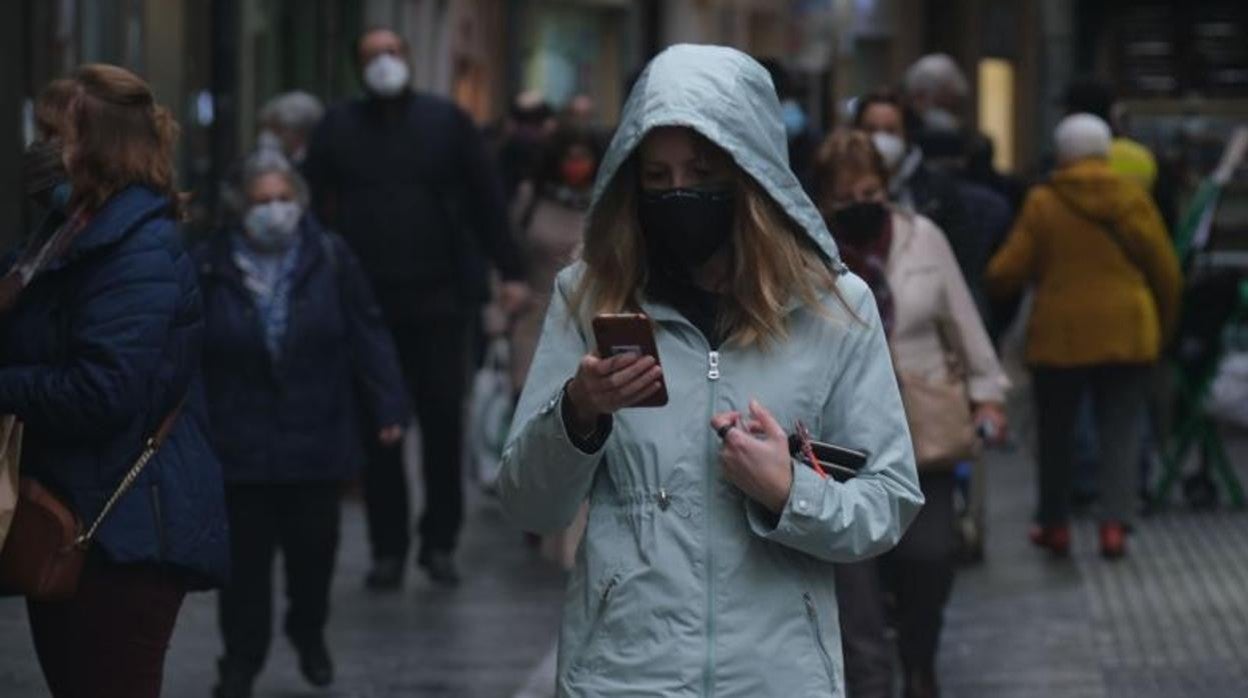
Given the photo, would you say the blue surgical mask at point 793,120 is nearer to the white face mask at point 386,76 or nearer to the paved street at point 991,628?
the white face mask at point 386,76

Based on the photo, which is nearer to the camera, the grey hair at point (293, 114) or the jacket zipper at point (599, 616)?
the jacket zipper at point (599, 616)

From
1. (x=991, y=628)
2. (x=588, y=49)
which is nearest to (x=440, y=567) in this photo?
(x=991, y=628)

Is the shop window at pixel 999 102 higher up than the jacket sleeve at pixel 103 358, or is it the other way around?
the jacket sleeve at pixel 103 358

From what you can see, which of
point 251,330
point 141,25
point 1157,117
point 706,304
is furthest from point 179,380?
point 1157,117

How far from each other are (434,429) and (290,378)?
304 cm

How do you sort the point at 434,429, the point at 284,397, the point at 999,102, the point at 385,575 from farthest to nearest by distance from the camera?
the point at 999,102 < the point at 434,429 < the point at 385,575 < the point at 284,397

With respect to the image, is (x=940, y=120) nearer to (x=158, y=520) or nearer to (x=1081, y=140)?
(x=1081, y=140)

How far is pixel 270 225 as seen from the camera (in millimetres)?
9961

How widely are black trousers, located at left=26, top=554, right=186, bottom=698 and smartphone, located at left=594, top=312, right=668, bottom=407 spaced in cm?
202

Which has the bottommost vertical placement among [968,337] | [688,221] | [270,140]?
[270,140]

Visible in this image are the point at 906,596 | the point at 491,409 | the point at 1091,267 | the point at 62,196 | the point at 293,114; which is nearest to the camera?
the point at 62,196

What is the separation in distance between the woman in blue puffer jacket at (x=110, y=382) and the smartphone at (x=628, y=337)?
188 centimetres

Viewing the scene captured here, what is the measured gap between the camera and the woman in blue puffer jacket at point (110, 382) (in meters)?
6.34

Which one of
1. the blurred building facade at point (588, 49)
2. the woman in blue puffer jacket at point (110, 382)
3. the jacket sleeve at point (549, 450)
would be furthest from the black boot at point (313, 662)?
the jacket sleeve at point (549, 450)
